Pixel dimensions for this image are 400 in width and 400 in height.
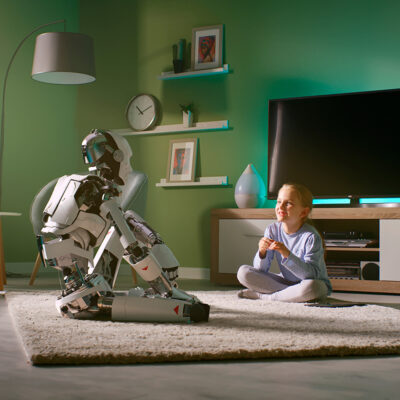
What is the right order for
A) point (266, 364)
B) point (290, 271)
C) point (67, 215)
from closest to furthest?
1. point (266, 364)
2. point (67, 215)
3. point (290, 271)

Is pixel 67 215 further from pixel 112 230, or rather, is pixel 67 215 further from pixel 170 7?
pixel 170 7

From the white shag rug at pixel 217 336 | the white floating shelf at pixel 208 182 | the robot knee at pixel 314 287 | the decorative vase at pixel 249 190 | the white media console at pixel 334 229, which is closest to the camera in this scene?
the white shag rug at pixel 217 336

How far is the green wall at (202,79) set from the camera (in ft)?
13.0

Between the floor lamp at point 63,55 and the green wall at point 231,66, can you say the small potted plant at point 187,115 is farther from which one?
the floor lamp at point 63,55

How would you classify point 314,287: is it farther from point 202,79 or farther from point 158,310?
point 202,79

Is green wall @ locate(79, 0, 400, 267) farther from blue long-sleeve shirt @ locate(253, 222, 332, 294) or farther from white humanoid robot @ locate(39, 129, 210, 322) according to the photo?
white humanoid robot @ locate(39, 129, 210, 322)

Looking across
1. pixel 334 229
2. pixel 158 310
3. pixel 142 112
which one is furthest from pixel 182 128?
pixel 158 310

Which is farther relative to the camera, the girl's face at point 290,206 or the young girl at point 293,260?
the girl's face at point 290,206

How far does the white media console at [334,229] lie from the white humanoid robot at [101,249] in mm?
1564

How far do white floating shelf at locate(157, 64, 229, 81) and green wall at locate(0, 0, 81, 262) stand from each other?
36.1 inches

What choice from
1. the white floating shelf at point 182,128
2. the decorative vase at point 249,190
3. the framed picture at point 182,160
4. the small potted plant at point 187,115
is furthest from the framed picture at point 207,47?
the decorative vase at point 249,190

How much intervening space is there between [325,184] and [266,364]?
96.8 inches

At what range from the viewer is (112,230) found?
2168 millimetres

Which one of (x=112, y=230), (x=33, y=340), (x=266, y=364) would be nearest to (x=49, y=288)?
(x=112, y=230)
